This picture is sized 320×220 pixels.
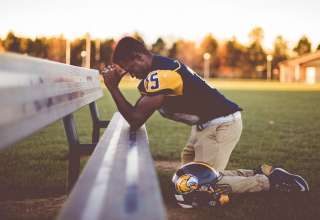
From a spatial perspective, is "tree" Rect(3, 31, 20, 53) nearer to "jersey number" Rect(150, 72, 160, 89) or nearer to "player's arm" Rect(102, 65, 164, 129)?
"player's arm" Rect(102, 65, 164, 129)

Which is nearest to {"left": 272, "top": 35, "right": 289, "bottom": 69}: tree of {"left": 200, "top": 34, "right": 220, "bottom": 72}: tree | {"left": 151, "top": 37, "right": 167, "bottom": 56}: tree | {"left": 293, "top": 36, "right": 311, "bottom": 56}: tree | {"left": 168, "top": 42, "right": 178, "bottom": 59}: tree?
{"left": 293, "top": 36, "right": 311, "bottom": 56}: tree

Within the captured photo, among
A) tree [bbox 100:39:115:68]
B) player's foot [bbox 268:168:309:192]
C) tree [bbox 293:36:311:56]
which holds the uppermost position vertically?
tree [bbox 293:36:311:56]

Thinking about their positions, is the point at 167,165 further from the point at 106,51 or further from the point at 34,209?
the point at 106,51

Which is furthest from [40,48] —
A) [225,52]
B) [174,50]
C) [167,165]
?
[167,165]

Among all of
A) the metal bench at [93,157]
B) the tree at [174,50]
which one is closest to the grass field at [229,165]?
the metal bench at [93,157]

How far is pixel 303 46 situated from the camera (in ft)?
401

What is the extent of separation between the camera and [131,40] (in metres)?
3.49

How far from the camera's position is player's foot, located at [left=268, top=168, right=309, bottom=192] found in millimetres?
4137

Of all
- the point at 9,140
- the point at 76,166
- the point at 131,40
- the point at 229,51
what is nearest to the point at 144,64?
the point at 131,40

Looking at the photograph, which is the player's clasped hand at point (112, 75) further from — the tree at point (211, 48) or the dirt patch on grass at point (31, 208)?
the tree at point (211, 48)

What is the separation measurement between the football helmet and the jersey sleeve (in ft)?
2.15

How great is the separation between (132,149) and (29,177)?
99.2 inches

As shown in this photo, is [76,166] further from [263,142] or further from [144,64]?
[263,142]

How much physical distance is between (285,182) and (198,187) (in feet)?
3.16
